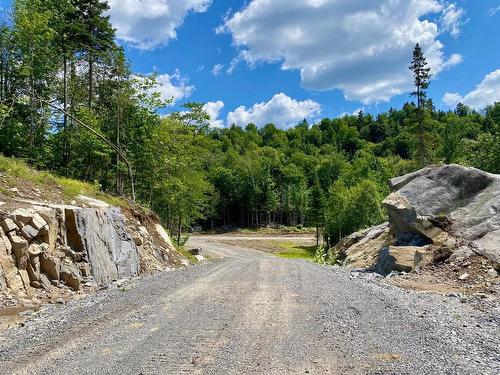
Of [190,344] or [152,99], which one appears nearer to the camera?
[190,344]

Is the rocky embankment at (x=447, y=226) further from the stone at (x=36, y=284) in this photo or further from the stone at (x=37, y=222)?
the stone at (x=37, y=222)

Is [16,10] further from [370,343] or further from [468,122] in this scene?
[468,122]

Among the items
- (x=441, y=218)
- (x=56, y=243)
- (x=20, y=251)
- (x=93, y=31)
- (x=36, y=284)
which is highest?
(x=93, y=31)

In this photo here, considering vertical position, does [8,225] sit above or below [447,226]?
below

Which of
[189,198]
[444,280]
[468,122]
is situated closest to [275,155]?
[468,122]

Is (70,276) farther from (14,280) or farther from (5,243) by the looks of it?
(5,243)

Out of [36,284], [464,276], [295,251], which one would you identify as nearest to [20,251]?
[36,284]

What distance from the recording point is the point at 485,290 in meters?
11.4

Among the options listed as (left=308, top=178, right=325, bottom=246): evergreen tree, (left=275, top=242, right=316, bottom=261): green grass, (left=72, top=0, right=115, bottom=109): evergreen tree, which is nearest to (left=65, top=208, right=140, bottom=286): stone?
(left=72, top=0, right=115, bottom=109): evergreen tree

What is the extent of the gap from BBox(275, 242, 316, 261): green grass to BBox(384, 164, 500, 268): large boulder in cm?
3725

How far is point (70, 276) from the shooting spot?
464 inches

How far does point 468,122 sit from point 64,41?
149 metres

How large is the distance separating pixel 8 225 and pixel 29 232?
1.94ft

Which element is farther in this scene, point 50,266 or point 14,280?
point 50,266
